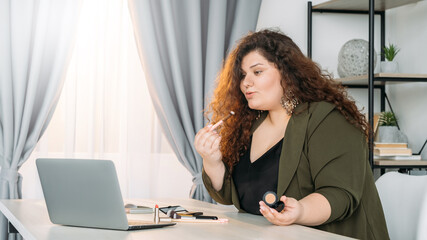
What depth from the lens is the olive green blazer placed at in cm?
152

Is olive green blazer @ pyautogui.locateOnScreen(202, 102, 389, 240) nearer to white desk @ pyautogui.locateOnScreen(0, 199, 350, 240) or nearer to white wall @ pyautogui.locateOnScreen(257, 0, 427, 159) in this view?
white desk @ pyautogui.locateOnScreen(0, 199, 350, 240)

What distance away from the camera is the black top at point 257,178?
1697 millimetres

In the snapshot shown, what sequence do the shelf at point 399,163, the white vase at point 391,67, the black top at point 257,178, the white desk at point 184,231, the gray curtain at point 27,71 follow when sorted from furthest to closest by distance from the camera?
the white vase at point 391,67, the shelf at point 399,163, the gray curtain at point 27,71, the black top at point 257,178, the white desk at point 184,231

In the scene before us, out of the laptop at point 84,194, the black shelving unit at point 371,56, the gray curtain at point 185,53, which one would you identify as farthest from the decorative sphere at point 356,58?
the laptop at point 84,194

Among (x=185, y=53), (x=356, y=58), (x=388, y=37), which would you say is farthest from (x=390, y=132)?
(x=185, y=53)

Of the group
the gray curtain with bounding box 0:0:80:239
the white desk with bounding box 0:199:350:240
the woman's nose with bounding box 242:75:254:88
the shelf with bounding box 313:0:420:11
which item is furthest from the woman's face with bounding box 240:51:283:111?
the shelf with bounding box 313:0:420:11

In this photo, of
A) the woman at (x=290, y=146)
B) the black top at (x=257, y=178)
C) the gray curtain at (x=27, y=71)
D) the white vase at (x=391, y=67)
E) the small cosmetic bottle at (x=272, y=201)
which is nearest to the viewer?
the small cosmetic bottle at (x=272, y=201)

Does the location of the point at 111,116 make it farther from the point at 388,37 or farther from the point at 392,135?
the point at 388,37

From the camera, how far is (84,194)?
1.35 m

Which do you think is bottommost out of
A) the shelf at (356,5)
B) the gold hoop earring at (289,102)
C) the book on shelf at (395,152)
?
the book on shelf at (395,152)

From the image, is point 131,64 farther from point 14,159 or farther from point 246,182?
point 246,182

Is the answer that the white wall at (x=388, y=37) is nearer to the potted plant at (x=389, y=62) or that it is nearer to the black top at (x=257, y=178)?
the potted plant at (x=389, y=62)

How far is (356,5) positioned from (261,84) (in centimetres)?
181

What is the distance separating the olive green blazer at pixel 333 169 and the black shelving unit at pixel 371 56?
114 centimetres
